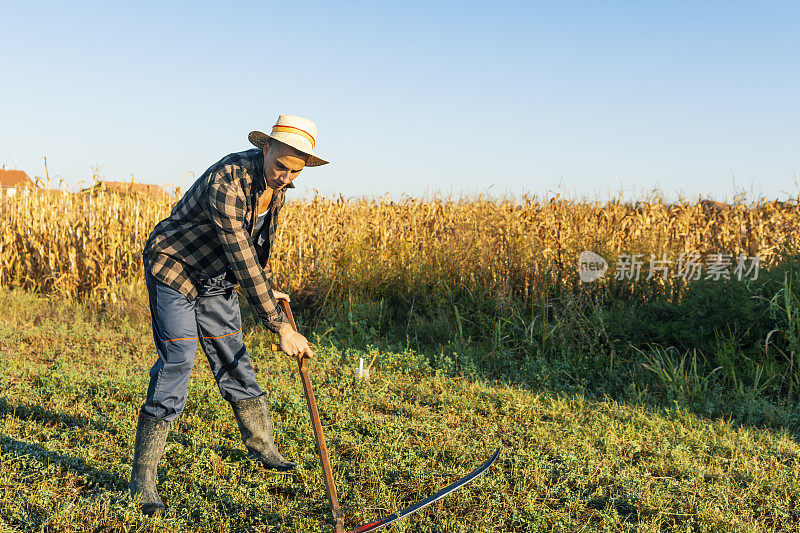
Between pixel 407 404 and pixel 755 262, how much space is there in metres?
4.51

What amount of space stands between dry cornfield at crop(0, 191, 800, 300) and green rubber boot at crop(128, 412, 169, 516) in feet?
15.2

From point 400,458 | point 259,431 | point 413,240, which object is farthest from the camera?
point 413,240

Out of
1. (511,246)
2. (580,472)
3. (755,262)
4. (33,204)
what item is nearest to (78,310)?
(33,204)

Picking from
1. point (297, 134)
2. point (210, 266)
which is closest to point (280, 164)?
point (297, 134)

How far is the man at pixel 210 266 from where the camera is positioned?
10.2 feet

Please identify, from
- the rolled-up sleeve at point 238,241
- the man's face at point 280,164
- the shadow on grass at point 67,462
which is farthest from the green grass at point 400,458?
the man's face at point 280,164

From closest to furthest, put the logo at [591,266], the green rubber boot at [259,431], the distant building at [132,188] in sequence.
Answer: the green rubber boot at [259,431] < the logo at [591,266] < the distant building at [132,188]

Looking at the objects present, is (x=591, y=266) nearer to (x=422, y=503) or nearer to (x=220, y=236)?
(x=422, y=503)

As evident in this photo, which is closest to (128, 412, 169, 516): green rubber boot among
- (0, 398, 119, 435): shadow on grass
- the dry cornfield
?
(0, 398, 119, 435): shadow on grass

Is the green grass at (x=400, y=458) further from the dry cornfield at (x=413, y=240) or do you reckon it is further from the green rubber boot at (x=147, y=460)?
the dry cornfield at (x=413, y=240)

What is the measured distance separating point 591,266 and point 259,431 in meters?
4.69

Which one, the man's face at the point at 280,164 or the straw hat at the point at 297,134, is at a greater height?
the straw hat at the point at 297,134

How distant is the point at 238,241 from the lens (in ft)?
10.2

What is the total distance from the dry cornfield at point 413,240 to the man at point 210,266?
4308 mm
